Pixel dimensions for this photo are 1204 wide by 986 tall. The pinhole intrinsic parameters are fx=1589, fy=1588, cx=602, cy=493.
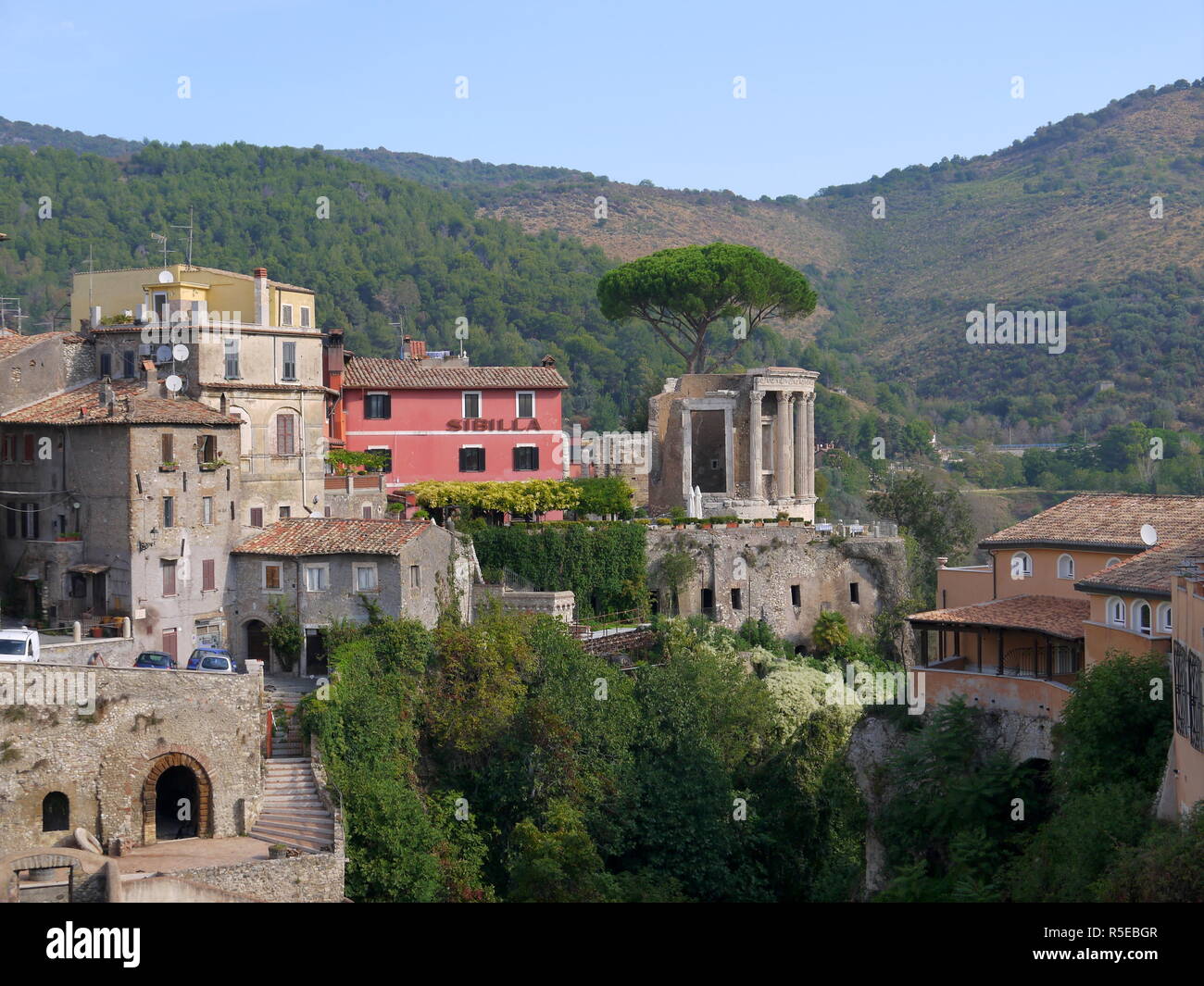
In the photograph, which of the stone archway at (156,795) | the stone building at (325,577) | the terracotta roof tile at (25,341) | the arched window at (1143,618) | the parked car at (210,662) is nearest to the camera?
the arched window at (1143,618)

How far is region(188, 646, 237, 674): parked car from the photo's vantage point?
4653 centimetres

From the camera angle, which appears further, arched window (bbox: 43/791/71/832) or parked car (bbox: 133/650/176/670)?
parked car (bbox: 133/650/176/670)

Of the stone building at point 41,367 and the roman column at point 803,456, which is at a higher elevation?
the stone building at point 41,367

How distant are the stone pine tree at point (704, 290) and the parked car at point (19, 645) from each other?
139 feet

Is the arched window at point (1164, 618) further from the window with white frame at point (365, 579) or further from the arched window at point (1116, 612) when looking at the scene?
the window with white frame at point (365, 579)

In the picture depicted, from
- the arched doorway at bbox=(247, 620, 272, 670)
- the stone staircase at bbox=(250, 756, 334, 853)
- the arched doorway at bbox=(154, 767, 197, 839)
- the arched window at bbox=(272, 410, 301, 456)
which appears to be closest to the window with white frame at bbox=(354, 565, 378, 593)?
the arched doorway at bbox=(247, 620, 272, 670)

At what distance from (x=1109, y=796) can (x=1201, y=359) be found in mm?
105021

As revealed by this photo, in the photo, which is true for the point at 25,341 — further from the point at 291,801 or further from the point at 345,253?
the point at 345,253

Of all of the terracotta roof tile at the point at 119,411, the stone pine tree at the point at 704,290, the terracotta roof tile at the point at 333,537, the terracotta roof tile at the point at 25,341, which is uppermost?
the stone pine tree at the point at 704,290

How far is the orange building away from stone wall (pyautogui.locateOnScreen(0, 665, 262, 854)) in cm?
1917

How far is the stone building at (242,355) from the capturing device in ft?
183

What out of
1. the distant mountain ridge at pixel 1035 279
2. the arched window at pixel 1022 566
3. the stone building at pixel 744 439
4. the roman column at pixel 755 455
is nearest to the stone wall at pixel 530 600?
the stone building at pixel 744 439

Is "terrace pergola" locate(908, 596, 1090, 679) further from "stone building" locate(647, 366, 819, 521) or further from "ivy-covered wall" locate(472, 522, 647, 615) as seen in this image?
"stone building" locate(647, 366, 819, 521)
